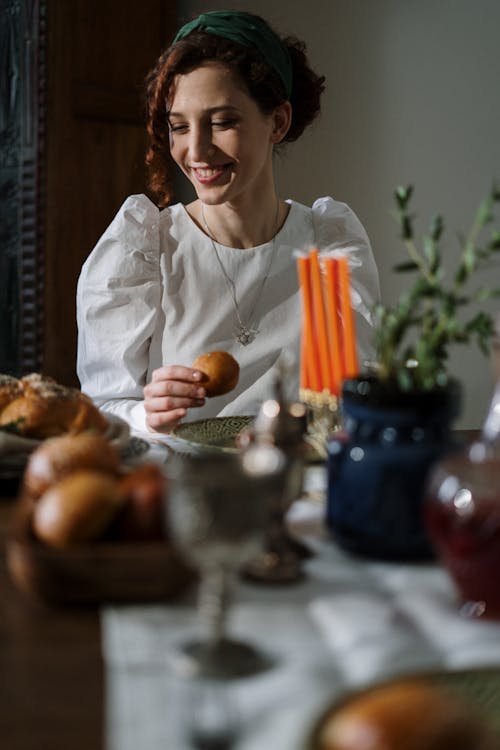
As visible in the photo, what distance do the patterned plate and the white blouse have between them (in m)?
0.40

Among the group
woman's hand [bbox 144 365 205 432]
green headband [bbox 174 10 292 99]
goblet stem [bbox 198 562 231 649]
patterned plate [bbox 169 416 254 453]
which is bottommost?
patterned plate [bbox 169 416 254 453]

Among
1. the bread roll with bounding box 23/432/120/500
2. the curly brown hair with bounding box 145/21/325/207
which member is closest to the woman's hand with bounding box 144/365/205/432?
the bread roll with bounding box 23/432/120/500

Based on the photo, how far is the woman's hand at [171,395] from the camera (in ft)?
5.26

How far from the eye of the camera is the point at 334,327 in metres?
1.26

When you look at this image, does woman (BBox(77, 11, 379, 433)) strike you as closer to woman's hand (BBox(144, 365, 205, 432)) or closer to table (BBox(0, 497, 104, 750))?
woman's hand (BBox(144, 365, 205, 432))

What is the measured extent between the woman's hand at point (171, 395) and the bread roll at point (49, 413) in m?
0.23

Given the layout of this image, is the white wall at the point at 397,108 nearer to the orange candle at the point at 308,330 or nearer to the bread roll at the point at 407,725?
the orange candle at the point at 308,330

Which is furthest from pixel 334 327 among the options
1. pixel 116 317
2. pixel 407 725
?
pixel 116 317

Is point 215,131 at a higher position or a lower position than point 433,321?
higher

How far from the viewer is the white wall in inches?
148

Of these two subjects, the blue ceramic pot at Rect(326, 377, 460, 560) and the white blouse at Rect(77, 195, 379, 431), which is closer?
the blue ceramic pot at Rect(326, 377, 460, 560)

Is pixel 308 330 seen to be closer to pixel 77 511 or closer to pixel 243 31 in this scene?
pixel 77 511

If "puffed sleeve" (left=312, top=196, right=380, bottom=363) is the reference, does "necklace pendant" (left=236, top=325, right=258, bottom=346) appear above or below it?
below

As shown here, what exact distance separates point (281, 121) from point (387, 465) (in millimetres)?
1584
